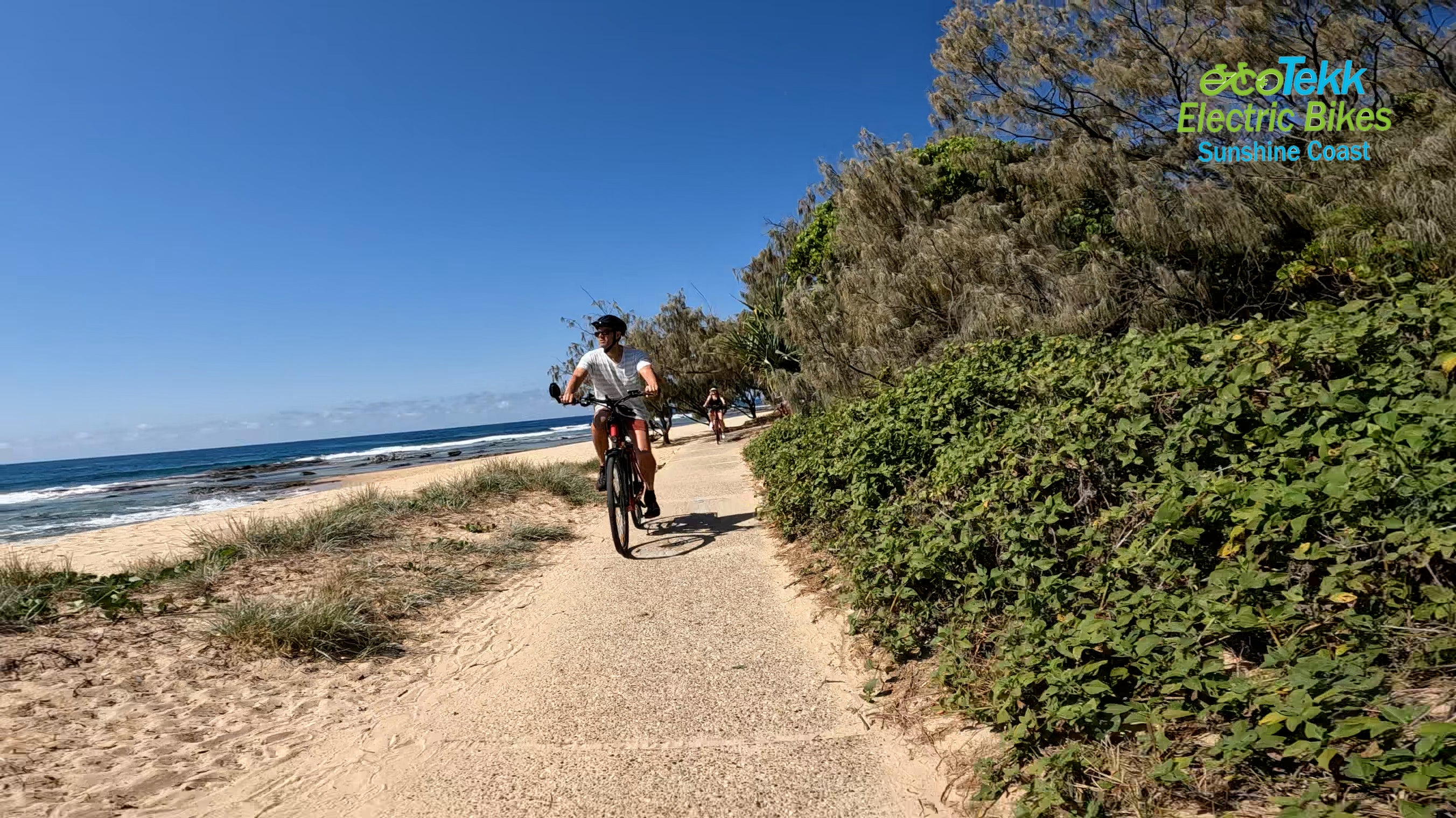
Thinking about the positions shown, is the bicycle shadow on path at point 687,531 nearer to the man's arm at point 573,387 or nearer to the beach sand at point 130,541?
the man's arm at point 573,387

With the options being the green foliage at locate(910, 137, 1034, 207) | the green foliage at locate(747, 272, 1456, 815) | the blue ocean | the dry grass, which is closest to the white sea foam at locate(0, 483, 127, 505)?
the blue ocean

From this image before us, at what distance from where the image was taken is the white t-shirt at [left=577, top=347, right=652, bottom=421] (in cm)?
A: 578

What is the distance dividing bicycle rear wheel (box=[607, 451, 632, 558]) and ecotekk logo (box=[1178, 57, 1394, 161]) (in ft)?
29.3

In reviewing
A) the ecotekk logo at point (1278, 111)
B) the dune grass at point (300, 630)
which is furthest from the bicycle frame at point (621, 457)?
the ecotekk logo at point (1278, 111)

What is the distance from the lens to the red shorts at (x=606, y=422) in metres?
5.72

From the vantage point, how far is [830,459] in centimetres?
501

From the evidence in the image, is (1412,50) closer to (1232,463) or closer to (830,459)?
(830,459)

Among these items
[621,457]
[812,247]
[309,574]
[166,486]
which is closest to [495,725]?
[309,574]

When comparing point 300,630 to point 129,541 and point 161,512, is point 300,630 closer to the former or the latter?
point 129,541

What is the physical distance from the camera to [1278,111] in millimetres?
9086

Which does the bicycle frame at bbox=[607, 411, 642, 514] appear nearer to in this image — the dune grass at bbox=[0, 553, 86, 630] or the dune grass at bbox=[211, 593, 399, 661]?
the dune grass at bbox=[211, 593, 399, 661]

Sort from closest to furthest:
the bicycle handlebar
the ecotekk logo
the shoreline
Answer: the bicycle handlebar → the shoreline → the ecotekk logo

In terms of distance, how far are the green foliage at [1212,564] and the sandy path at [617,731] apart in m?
0.42

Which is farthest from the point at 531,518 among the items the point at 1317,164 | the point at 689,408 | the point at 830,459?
the point at 689,408
